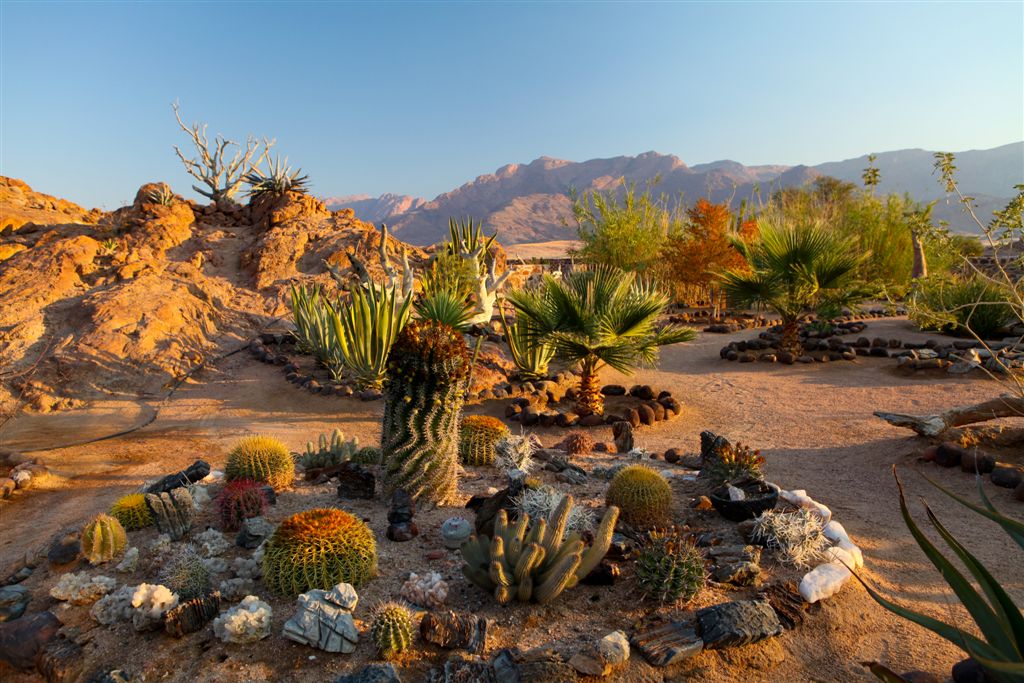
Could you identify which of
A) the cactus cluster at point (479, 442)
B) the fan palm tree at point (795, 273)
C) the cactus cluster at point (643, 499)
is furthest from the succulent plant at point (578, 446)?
the fan palm tree at point (795, 273)

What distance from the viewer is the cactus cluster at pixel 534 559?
3143 mm

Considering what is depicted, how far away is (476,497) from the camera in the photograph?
15.3 feet

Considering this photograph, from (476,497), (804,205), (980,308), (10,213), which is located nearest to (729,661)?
(476,497)

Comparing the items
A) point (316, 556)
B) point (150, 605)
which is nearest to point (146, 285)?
point (150, 605)

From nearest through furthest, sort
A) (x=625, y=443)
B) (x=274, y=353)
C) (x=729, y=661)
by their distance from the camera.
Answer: (x=729, y=661), (x=625, y=443), (x=274, y=353)

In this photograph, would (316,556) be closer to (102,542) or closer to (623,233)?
(102,542)

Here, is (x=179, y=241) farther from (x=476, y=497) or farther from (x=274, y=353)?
(x=476, y=497)

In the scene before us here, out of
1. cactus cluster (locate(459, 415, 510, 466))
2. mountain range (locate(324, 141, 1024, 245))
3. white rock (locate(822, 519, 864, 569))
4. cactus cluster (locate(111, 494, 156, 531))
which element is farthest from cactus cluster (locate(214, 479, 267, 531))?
mountain range (locate(324, 141, 1024, 245))

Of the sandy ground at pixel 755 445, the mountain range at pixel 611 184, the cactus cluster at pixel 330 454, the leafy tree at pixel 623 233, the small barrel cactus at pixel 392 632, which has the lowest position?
the sandy ground at pixel 755 445

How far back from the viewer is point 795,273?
36.6ft

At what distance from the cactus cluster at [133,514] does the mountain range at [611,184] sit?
82.4 meters

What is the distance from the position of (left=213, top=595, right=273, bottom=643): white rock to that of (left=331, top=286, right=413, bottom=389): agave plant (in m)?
5.55

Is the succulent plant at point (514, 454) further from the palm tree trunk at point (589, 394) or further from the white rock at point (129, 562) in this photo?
the white rock at point (129, 562)

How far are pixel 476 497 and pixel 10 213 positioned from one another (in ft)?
70.8
